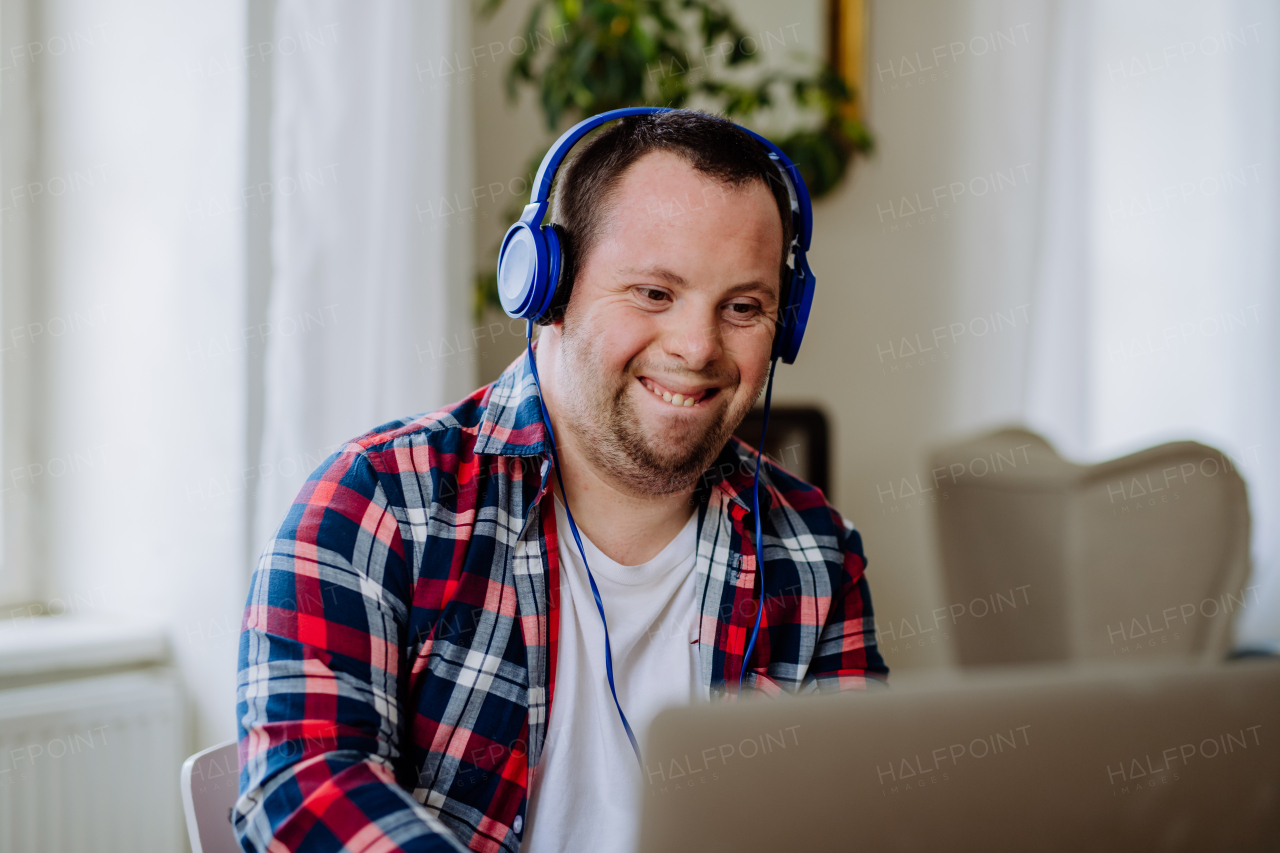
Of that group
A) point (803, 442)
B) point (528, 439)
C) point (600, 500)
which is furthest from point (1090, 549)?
point (528, 439)

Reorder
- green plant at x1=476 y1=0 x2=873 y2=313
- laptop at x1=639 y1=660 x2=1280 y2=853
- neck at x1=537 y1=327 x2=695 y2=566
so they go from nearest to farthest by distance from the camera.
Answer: laptop at x1=639 y1=660 x2=1280 y2=853, neck at x1=537 y1=327 x2=695 y2=566, green plant at x1=476 y1=0 x2=873 y2=313

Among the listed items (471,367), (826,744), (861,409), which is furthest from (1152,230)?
(826,744)

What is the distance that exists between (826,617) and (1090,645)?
4.28ft

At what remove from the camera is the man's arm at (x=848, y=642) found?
1023mm

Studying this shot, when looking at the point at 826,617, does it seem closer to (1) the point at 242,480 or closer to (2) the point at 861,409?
(1) the point at 242,480

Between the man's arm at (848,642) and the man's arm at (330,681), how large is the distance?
0.46 meters

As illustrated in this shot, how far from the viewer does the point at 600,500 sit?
1.03 meters

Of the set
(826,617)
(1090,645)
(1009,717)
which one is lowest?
(1090,645)

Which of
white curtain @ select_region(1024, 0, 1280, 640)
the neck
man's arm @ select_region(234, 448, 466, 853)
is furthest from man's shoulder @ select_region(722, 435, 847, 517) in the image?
white curtain @ select_region(1024, 0, 1280, 640)

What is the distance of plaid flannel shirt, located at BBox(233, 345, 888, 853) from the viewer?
2.36 ft

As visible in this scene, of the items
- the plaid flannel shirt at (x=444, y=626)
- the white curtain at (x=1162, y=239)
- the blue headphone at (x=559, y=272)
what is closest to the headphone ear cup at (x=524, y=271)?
the blue headphone at (x=559, y=272)

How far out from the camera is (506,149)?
207 cm

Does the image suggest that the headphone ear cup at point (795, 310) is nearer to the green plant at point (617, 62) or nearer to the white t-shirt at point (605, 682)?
the white t-shirt at point (605, 682)

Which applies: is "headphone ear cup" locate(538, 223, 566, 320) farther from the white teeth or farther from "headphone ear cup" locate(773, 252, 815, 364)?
"headphone ear cup" locate(773, 252, 815, 364)
